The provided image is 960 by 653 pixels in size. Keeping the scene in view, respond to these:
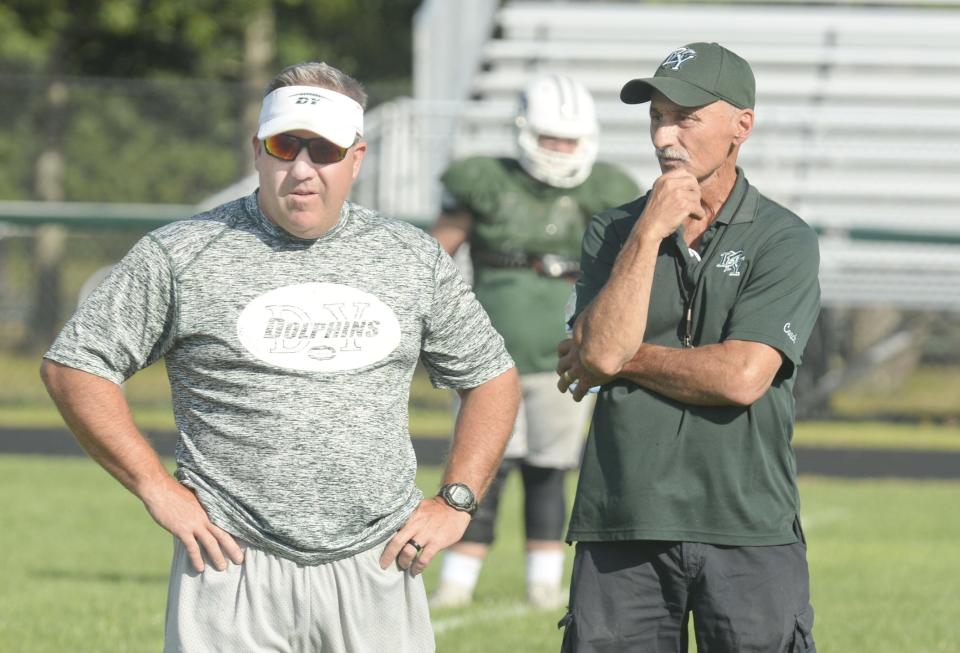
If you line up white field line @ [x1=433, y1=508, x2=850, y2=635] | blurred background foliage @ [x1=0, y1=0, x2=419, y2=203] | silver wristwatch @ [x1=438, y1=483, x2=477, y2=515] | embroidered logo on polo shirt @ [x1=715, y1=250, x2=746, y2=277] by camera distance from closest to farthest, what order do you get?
silver wristwatch @ [x1=438, y1=483, x2=477, y2=515] < embroidered logo on polo shirt @ [x1=715, y1=250, x2=746, y2=277] < white field line @ [x1=433, y1=508, x2=850, y2=635] < blurred background foliage @ [x1=0, y1=0, x2=419, y2=203]

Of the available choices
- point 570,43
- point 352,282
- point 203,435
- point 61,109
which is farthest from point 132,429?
point 61,109

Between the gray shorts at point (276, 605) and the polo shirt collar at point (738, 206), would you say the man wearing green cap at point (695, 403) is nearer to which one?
the polo shirt collar at point (738, 206)

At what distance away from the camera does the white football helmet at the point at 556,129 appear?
809 cm

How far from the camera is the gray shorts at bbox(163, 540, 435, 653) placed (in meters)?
4.13

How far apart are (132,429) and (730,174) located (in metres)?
1.72

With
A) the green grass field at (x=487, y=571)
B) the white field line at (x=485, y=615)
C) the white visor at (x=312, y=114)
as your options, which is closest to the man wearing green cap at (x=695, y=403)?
the white visor at (x=312, y=114)

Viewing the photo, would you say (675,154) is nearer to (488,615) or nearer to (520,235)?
(520,235)

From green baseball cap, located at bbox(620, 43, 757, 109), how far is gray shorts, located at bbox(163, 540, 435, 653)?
1403 millimetres

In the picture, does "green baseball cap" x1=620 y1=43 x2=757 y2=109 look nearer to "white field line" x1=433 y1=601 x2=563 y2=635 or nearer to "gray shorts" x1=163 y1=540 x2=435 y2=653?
"gray shorts" x1=163 y1=540 x2=435 y2=653

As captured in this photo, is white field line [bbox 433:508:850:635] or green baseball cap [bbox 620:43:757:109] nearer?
green baseball cap [bbox 620:43:757:109]

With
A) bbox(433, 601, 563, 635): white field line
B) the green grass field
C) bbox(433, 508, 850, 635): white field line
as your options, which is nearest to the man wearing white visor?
the green grass field

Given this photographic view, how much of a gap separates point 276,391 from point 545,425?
14.0 ft

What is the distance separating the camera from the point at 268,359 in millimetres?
4090

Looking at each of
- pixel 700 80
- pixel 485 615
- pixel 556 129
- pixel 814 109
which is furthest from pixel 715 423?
pixel 814 109
